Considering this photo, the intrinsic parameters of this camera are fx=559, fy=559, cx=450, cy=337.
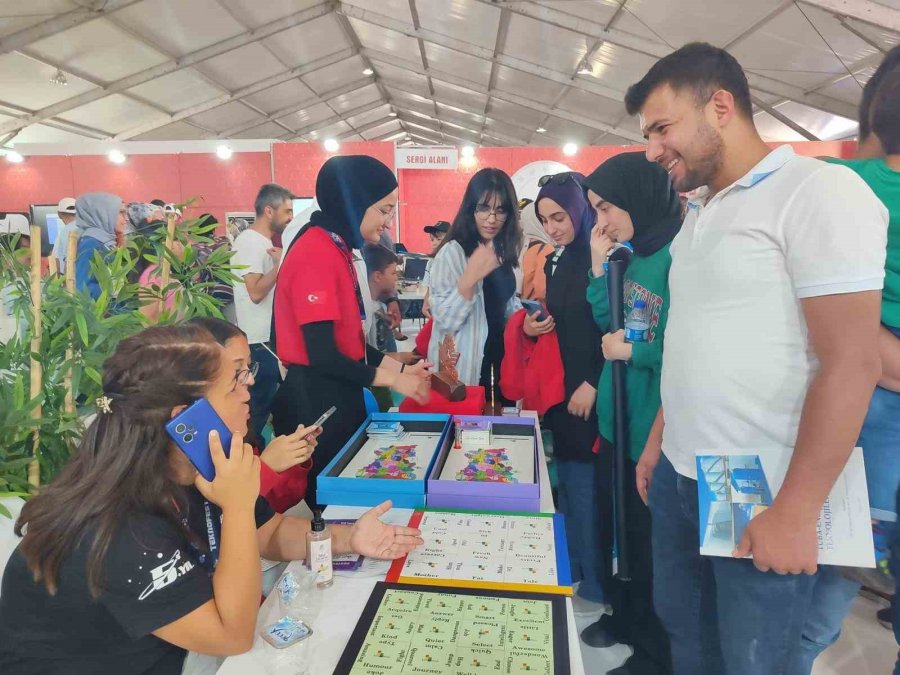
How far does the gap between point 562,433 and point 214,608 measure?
1.29 metres

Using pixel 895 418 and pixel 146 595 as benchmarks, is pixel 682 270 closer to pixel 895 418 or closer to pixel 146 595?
pixel 895 418

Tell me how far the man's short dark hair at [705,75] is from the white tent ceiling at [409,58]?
4463mm

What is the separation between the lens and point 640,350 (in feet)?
4.66

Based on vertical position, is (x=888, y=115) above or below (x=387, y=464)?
above

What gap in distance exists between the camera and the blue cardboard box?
4.01 feet

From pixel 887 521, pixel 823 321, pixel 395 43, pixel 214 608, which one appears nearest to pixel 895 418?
pixel 887 521

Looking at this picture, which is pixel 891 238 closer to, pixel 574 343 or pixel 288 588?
pixel 574 343

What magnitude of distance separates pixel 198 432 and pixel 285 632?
1.10ft

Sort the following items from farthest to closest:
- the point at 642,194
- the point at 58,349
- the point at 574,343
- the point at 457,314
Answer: the point at 457,314, the point at 574,343, the point at 642,194, the point at 58,349

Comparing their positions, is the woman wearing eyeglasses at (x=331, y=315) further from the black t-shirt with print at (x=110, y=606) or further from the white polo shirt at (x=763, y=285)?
the white polo shirt at (x=763, y=285)

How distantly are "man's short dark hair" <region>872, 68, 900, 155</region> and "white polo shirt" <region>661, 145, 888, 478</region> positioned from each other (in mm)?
242

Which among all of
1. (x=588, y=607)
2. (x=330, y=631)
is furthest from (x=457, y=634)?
(x=588, y=607)

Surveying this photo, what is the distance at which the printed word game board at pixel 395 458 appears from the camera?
4.29ft

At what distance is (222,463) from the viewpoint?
83cm
